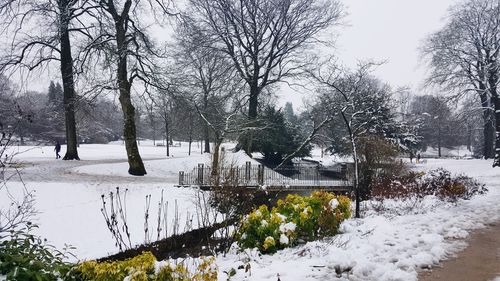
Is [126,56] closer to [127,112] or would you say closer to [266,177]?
[127,112]

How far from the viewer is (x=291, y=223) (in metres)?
6.49

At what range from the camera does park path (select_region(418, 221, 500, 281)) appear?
4465mm

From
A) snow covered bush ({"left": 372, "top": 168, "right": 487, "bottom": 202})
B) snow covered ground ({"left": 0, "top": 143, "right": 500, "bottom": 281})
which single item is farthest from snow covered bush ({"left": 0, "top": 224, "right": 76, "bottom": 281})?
snow covered bush ({"left": 372, "top": 168, "right": 487, "bottom": 202})

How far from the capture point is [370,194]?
41.6 ft

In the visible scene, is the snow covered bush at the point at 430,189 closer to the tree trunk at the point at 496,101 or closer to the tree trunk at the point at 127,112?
the tree trunk at the point at 496,101

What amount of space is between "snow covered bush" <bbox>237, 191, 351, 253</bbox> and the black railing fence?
4.18m

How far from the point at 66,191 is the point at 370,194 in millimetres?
10836

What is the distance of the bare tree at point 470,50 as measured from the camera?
66.3 ft

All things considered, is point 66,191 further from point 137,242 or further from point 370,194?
point 370,194

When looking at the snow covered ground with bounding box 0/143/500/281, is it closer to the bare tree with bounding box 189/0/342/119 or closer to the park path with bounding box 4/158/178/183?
the park path with bounding box 4/158/178/183

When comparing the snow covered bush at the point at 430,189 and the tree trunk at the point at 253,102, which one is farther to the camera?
the tree trunk at the point at 253,102

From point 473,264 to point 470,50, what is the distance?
69.7 feet

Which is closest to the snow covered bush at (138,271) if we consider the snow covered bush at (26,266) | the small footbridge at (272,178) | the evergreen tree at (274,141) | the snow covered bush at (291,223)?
the snow covered bush at (26,266)

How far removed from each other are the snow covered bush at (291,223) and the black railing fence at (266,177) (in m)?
4.18
